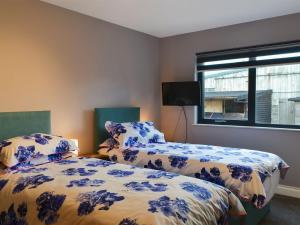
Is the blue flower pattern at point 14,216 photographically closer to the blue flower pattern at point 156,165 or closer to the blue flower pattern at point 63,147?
the blue flower pattern at point 63,147

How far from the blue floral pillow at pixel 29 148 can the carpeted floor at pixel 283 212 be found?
7.42ft

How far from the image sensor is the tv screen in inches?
156

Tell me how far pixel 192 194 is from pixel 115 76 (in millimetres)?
2422

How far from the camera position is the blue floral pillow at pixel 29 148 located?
221 cm

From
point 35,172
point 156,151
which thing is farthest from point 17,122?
point 156,151

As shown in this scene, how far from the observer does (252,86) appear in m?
3.74

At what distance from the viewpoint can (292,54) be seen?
3.36m

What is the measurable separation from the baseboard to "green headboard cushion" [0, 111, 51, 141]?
10.2 ft

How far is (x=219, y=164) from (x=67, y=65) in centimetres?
210

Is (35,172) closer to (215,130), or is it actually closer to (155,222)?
(155,222)

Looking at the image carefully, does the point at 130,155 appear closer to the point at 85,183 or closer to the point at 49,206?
the point at 85,183

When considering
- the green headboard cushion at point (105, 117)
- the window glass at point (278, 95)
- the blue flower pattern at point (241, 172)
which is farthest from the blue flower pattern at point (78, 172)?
the window glass at point (278, 95)

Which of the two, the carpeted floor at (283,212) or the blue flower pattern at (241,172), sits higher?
the blue flower pattern at (241,172)

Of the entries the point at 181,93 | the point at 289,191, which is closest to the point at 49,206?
the point at 181,93
